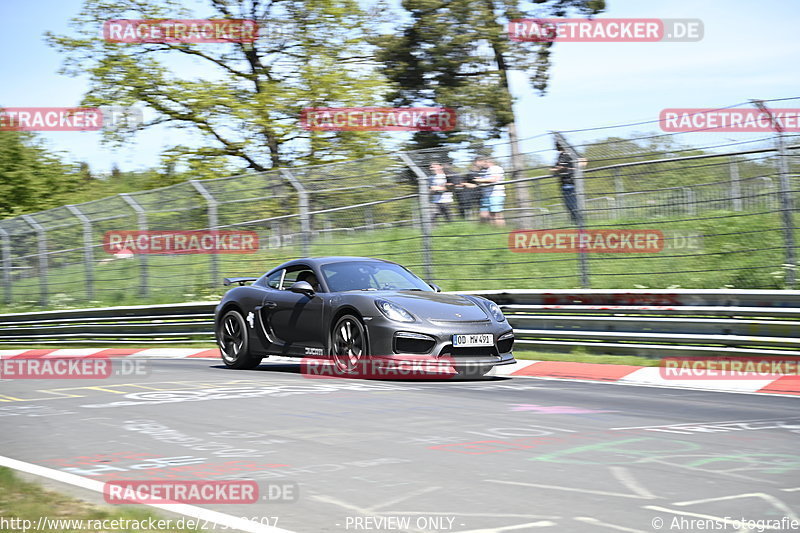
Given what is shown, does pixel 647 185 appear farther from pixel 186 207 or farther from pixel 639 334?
pixel 186 207

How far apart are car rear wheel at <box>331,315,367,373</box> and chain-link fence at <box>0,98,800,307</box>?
11.7ft

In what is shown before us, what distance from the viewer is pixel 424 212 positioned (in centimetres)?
1369

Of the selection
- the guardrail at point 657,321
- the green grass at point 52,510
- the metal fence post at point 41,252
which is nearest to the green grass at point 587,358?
the guardrail at point 657,321

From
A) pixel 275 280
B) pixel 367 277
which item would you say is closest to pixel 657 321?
pixel 367 277

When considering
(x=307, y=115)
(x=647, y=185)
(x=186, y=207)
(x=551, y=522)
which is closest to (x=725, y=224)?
(x=647, y=185)

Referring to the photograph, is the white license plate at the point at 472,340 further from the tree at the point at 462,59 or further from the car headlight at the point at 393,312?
the tree at the point at 462,59

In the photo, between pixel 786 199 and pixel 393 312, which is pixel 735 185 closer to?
pixel 786 199

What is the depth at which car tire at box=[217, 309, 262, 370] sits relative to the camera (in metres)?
11.4

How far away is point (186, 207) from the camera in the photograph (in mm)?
17750

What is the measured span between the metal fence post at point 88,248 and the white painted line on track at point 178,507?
47.2ft

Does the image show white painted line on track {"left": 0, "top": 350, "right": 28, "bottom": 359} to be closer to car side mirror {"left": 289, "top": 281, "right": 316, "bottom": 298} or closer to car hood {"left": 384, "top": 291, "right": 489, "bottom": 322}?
car side mirror {"left": 289, "top": 281, "right": 316, "bottom": 298}

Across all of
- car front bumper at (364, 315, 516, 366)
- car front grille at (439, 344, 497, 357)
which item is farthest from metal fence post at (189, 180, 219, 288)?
car front grille at (439, 344, 497, 357)

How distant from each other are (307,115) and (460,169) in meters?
17.1

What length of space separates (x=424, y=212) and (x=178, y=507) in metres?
9.47
